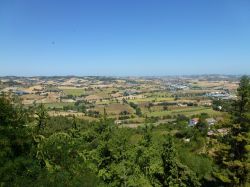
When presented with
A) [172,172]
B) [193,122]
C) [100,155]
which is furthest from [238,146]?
[193,122]

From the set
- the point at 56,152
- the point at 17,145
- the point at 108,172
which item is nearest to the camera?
the point at 17,145

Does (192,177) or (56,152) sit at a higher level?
(56,152)

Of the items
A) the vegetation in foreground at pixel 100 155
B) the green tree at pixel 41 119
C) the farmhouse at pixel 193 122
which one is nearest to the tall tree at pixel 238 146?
the vegetation in foreground at pixel 100 155

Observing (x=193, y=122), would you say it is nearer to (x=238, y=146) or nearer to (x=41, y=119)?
(x=238, y=146)

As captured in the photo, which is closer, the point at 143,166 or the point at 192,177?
the point at 143,166

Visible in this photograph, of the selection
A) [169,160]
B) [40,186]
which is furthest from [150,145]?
[40,186]

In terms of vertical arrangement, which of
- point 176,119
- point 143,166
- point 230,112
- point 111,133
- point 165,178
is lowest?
point 176,119

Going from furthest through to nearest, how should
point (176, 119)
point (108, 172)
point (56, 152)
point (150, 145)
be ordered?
1. point (176, 119)
2. point (150, 145)
3. point (108, 172)
4. point (56, 152)

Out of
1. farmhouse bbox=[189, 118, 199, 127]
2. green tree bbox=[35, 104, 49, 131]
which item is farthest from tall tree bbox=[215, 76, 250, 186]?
farmhouse bbox=[189, 118, 199, 127]

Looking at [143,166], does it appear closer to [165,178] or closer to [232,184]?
[165,178]
